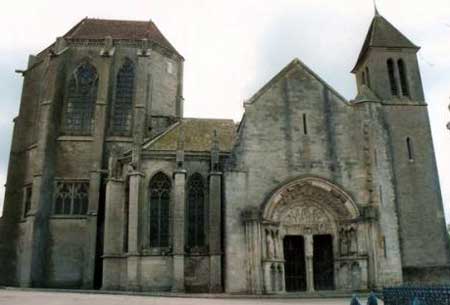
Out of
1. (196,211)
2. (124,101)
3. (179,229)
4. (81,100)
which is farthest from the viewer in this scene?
(124,101)

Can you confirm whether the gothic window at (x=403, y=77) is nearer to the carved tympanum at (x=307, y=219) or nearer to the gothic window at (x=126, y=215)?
the carved tympanum at (x=307, y=219)

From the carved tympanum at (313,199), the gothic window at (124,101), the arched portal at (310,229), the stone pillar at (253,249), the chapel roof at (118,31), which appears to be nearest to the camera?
the stone pillar at (253,249)

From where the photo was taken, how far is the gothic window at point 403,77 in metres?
24.3

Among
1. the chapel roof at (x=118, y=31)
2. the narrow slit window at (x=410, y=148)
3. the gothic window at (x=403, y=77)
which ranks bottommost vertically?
the narrow slit window at (x=410, y=148)

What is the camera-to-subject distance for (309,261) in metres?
20.7

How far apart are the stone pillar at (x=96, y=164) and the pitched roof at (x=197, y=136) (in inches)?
181

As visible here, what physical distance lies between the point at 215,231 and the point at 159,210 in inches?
135

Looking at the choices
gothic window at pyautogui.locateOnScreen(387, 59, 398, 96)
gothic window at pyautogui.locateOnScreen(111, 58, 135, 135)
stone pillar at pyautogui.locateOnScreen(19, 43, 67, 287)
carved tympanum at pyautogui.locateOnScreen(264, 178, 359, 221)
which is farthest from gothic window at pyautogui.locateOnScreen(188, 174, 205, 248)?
gothic window at pyautogui.locateOnScreen(387, 59, 398, 96)

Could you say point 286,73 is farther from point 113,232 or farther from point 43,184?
point 43,184

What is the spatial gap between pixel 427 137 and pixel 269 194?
29.6ft

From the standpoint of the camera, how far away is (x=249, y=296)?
1891 centimetres

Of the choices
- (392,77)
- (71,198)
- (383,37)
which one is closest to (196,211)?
(71,198)

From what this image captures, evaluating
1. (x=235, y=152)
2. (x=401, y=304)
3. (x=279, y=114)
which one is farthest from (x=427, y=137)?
(x=401, y=304)

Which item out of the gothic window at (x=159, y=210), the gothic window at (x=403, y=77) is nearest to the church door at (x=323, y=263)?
the gothic window at (x=159, y=210)
